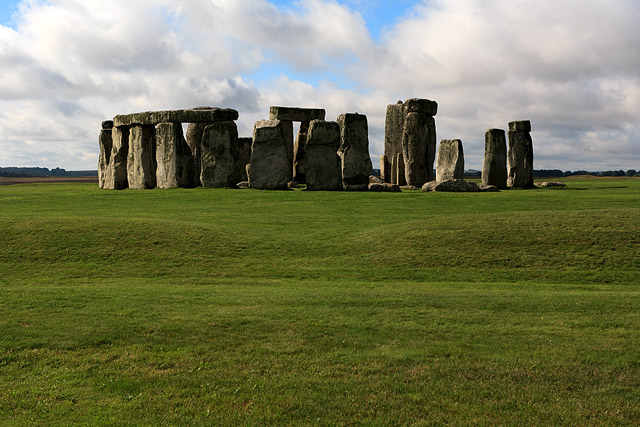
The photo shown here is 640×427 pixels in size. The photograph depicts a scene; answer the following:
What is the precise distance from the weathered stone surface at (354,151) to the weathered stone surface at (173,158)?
892 cm

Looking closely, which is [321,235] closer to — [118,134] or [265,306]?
[265,306]

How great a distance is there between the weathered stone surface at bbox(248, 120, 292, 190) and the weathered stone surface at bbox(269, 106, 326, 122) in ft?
26.1

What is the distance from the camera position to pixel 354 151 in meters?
34.2

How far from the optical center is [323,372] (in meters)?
8.05

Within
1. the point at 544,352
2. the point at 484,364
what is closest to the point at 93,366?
the point at 484,364

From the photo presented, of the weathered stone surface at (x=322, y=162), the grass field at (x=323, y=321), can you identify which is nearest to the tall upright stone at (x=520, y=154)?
the weathered stone surface at (x=322, y=162)

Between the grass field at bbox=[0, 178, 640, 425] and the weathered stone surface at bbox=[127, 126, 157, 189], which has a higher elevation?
the weathered stone surface at bbox=[127, 126, 157, 189]

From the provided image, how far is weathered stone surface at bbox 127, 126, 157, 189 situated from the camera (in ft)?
121

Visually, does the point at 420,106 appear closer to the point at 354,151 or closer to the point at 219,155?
the point at 354,151

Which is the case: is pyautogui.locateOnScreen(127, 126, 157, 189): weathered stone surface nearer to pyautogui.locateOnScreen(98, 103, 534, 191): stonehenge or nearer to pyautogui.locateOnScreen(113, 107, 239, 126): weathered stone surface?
pyautogui.locateOnScreen(98, 103, 534, 191): stonehenge

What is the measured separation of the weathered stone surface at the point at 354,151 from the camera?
34.0 m

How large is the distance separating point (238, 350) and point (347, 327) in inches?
75.4

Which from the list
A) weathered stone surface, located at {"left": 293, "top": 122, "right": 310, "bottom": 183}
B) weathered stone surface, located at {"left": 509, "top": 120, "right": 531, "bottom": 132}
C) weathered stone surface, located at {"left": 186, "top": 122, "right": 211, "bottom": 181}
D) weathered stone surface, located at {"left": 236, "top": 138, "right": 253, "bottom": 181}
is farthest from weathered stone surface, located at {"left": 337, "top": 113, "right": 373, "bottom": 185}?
weathered stone surface, located at {"left": 186, "top": 122, "right": 211, "bottom": 181}

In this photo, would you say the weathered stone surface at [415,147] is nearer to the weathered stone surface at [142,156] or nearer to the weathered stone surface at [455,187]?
the weathered stone surface at [455,187]
